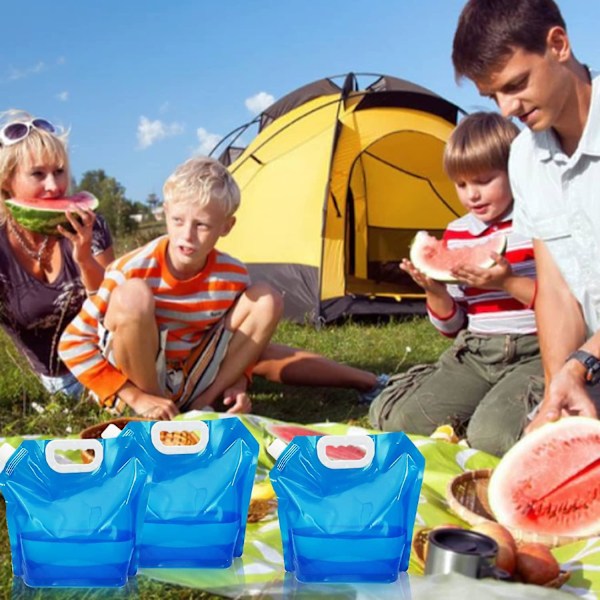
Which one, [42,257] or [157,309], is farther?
[42,257]

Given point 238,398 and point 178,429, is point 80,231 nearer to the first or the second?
point 238,398

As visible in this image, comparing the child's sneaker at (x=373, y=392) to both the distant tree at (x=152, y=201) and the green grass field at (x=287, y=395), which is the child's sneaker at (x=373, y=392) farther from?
the distant tree at (x=152, y=201)

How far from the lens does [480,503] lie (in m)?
2.47

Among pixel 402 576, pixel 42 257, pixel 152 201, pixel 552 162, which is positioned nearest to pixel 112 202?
pixel 152 201

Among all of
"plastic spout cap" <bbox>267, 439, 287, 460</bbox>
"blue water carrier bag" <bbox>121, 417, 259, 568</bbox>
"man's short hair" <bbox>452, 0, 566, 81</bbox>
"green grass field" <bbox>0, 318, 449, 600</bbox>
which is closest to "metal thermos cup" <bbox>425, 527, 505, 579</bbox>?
"blue water carrier bag" <bbox>121, 417, 259, 568</bbox>

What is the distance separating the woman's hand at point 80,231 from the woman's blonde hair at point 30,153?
307mm

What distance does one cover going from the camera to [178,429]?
5.85 ft

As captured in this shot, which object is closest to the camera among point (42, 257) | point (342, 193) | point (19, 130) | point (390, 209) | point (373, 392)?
point (19, 130)

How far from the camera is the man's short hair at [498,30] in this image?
2.45 m

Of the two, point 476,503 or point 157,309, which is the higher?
point 157,309

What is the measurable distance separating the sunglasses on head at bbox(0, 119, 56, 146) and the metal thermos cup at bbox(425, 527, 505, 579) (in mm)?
2847

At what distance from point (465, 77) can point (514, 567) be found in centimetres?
156

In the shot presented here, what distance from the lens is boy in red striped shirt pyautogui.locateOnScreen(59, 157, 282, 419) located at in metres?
3.47

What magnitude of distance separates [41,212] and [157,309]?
0.69 m
